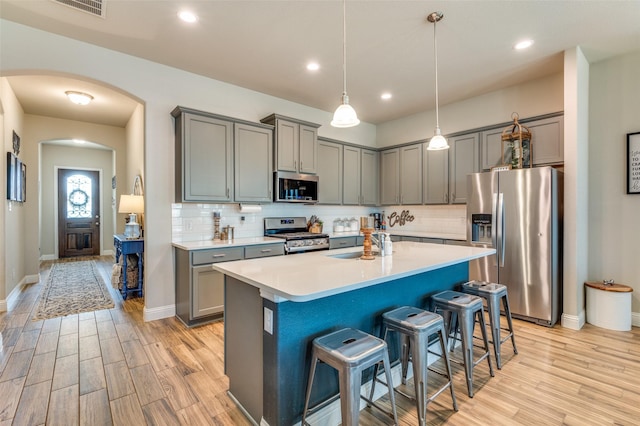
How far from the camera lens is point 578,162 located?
327 centimetres

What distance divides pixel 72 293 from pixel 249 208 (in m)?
3.09

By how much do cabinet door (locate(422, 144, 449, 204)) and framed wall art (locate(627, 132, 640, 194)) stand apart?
6.45ft

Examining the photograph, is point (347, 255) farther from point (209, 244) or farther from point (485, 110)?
point (485, 110)

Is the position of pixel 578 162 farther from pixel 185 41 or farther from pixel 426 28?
pixel 185 41

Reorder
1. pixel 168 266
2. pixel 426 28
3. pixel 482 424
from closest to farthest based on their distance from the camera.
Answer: pixel 482 424, pixel 426 28, pixel 168 266

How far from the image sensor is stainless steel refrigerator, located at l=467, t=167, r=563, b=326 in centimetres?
329

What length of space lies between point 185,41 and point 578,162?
14.1 feet

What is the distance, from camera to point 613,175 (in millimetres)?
3467

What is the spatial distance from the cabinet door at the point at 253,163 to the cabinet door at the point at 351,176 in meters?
1.51

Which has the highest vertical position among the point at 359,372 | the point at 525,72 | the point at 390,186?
the point at 525,72

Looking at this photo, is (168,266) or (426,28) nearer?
(426,28)

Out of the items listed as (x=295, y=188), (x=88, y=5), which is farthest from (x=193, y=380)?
(x=88, y=5)

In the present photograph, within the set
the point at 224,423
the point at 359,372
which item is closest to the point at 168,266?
the point at 224,423

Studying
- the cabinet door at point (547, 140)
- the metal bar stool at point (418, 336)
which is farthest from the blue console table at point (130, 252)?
the cabinet door at point (547, 140)
